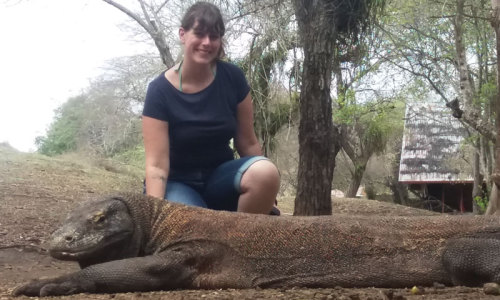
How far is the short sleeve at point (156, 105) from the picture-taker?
Result: 12.2 feet

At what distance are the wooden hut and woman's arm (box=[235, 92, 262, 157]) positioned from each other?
1338cm

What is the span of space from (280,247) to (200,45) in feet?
4.91

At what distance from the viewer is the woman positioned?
12.0ft

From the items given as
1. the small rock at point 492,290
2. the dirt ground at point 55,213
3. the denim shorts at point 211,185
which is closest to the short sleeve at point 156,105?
the denim shorts at point 211,185

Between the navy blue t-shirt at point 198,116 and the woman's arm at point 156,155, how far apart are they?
0.07 metres

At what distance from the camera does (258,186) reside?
3.64 m

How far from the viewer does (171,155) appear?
386 centimetres

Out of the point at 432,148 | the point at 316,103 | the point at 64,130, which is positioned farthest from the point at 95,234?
the point at 432,148

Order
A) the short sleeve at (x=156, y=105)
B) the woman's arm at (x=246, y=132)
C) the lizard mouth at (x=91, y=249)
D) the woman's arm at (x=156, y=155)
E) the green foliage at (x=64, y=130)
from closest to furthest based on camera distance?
the lizard mouth at (x=91, y=249) < the woman's arm at (x=156, y=155) < the short sleeve at (x=156, y=105) < the woman's arm at (x=246, y=132) < the green foliage at (x=64, y=130)

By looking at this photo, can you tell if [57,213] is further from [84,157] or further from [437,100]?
[437,100]

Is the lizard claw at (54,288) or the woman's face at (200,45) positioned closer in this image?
the lizard claw at (54,288)

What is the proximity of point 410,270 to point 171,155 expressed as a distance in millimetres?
1793

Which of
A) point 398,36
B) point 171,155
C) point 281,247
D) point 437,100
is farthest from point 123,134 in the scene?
point 281,247

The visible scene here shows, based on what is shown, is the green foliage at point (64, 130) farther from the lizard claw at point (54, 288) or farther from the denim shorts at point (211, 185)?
the lizard claw at point (54, 288)
